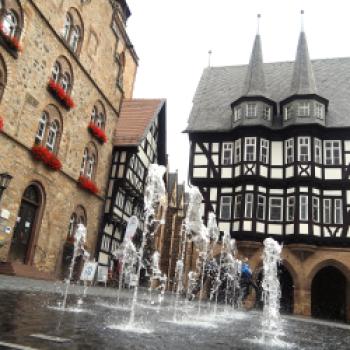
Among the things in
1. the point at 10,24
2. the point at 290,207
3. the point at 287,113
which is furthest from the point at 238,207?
the point at 10,24

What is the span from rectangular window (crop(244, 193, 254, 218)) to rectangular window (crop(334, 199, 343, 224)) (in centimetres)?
481

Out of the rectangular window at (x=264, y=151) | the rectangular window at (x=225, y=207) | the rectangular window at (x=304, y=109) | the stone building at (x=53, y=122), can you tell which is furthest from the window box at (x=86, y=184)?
the rectangular window at (x=304, y=109)

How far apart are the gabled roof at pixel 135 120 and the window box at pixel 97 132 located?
6.71 feet

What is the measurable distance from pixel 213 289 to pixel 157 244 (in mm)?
14174

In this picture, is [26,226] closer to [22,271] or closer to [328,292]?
[22,271]

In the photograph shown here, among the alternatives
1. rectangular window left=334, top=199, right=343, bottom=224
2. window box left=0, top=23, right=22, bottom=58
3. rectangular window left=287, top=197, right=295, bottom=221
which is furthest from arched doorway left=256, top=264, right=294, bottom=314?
window box left=0, top=23, right=22, bottom=58

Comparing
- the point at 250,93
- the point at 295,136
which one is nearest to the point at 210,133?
the point at 250,93

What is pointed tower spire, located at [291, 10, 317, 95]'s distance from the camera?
1040 inches

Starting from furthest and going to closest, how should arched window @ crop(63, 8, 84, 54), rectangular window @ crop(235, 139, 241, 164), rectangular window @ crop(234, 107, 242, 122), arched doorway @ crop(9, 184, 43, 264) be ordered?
rectangular window @ crop(234, 107, 242, 122) → rectangular window @ crop(235, 139, 241, 164) → arched window @ crop(63, 8, 84, 54) → arched doorway @ crop(9, 184, 43, 264)

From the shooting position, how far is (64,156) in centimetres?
2042

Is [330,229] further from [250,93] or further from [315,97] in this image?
[250,93]

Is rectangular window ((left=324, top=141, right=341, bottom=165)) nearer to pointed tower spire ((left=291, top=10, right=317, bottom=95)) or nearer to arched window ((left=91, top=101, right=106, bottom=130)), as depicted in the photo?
pointed tower spire ((left=291, top=10, right=317, bottom=95))

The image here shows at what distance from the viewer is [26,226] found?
1778 centimetres

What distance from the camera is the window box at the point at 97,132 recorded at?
74.4 ft
